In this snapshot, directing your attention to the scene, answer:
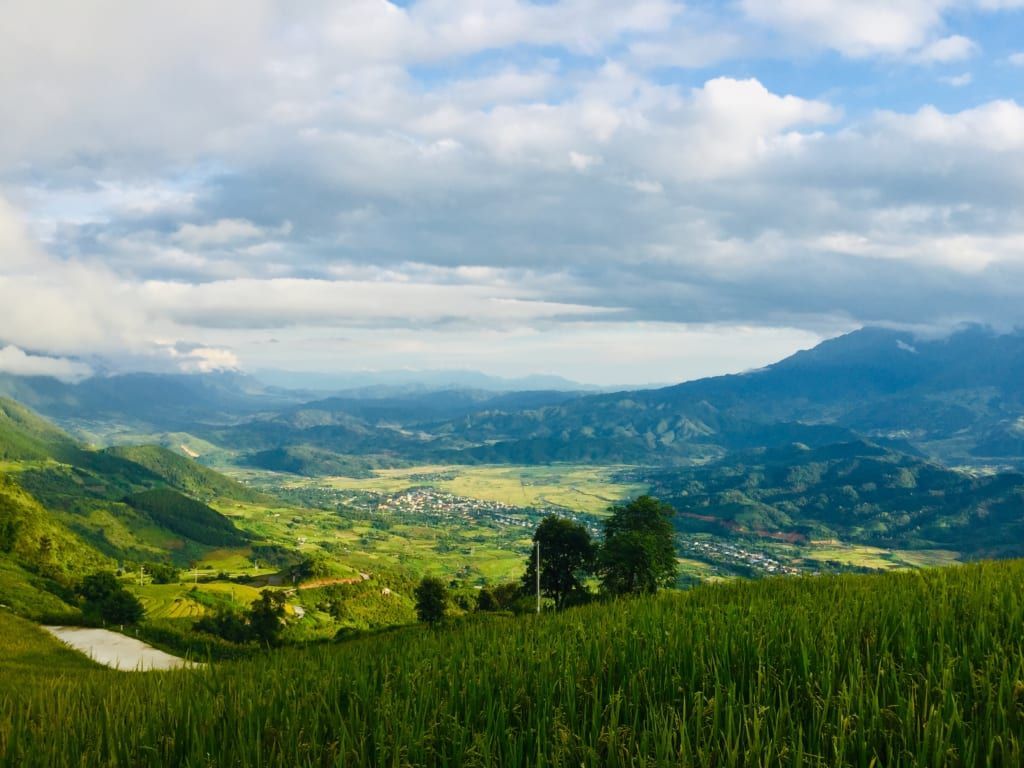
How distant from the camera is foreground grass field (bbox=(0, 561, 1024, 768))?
388cm

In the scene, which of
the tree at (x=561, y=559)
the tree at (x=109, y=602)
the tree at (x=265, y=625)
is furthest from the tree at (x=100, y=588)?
the tree at (x=561, y=559)

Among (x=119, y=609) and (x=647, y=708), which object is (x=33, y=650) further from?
(x=647, y=708)

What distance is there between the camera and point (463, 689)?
5648 millimetres

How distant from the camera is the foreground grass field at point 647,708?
12.7 ft

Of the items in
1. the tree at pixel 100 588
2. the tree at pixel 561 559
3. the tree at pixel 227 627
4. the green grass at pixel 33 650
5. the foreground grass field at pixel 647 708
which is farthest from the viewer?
the tree at pixel 227 627

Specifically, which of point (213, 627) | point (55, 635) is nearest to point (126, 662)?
point (55, 635)

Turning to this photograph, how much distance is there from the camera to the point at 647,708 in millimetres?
4664

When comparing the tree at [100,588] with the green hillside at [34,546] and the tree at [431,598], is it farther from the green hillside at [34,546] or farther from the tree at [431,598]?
the tree at [431,598]

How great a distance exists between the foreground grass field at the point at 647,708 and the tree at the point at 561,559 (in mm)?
44018

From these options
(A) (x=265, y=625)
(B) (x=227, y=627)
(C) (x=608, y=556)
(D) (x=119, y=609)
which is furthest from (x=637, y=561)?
(B) (x=227, y=627)

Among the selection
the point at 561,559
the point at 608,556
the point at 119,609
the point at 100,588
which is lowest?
the point at 119,609

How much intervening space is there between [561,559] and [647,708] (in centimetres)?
4878

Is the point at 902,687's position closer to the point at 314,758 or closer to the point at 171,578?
the point at 314,758

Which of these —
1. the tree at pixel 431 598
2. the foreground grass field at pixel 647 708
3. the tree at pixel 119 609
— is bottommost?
the tree at pixel 119 609
